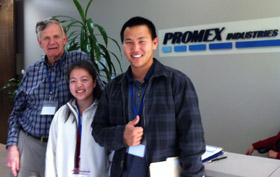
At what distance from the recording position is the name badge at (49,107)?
1813 millimetres

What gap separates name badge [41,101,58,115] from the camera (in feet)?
5.95

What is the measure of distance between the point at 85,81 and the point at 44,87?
0.36 meters

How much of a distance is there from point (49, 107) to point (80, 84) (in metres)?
0.32

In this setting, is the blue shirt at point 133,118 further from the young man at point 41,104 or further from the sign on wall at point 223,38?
the sign on wall at point 223,38

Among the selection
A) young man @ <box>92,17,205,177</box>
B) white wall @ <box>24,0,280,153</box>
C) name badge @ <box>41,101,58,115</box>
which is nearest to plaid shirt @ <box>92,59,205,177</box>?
young man @ <box>92,17,205,177</box>

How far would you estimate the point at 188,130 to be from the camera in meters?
1.25

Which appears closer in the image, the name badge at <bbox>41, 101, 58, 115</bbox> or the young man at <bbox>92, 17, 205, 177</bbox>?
the young man at <bbox>92, 17, 205, 177</bbox>

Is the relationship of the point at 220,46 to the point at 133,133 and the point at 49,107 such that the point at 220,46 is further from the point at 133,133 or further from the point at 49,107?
the point at 133,133

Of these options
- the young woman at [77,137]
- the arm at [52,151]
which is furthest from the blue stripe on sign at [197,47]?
the arm at [52,151]

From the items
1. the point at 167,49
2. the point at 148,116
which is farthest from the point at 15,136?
the point at 167,49

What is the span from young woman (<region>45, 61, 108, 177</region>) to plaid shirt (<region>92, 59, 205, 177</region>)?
0.24 meters

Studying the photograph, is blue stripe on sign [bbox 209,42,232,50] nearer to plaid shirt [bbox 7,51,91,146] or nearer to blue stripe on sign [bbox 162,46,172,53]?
blue stripe on sign [bbox 162,46,172,53]

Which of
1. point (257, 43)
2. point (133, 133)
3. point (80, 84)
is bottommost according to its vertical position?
point (133, 133)

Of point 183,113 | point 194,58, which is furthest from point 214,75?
point 183,113
